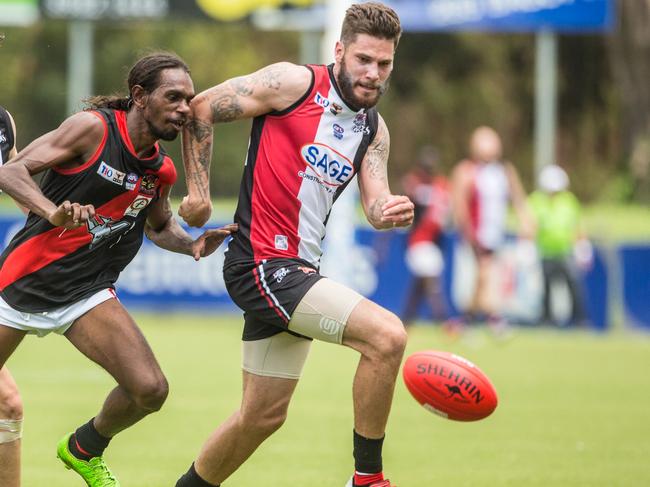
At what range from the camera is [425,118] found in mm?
41125

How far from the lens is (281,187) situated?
6.36 metres

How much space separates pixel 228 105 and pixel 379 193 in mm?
878

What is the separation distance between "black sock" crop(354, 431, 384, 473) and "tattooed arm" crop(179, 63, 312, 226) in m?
1.36

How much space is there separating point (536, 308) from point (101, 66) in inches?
846

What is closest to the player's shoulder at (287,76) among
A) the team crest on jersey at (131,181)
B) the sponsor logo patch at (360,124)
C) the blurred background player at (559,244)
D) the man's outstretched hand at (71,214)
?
the sponsor logo patch at (360,124)

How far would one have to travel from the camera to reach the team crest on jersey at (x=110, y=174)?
246 inches

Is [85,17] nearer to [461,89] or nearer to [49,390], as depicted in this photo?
[49,390]

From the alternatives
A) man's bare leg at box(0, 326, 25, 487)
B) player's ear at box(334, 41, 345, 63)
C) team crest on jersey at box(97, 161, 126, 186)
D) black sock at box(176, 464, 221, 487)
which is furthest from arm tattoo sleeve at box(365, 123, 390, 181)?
man's bare leg at box(0, 326, 25, 487)

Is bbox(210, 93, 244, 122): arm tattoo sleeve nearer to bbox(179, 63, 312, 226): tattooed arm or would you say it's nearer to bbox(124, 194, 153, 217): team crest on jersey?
bbox(179, 63, 312, 226): tattooed arm

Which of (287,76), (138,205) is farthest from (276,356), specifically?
(287,76)

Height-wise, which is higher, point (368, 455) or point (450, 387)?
point (450, 387)

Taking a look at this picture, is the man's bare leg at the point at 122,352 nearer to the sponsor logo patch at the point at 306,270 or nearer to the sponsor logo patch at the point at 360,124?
the sponsor logo patch at the point at 306,270

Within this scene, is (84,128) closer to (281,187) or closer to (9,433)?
(281,187)

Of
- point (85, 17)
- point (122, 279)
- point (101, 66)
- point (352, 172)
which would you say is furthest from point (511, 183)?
point (101, 66)
